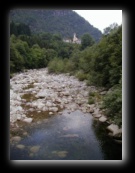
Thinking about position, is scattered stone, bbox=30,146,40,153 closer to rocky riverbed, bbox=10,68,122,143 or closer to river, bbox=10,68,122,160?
river, bbox=10,68,122,160

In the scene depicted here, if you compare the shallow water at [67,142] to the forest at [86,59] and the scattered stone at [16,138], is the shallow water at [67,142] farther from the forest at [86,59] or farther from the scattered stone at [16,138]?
the forest at [86,59]

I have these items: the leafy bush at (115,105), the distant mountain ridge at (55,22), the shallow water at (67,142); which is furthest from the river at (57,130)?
the distant mountain ridge at (55,22)

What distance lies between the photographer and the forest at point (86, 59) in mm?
4809

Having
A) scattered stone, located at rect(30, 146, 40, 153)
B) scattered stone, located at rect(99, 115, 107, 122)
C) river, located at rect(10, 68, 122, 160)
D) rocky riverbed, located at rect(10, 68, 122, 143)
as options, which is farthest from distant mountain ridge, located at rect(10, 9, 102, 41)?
scattered stone, located at rect(30, 146, 40, 153)

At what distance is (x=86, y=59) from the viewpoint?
29.6 feet

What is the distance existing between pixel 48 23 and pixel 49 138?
2096 cm

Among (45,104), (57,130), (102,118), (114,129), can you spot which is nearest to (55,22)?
(45,104)

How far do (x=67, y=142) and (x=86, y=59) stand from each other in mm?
5306

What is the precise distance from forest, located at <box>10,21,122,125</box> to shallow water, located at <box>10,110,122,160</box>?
42cm

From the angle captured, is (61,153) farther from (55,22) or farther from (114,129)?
(55,22)

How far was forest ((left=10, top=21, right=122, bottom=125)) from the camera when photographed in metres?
4.81
